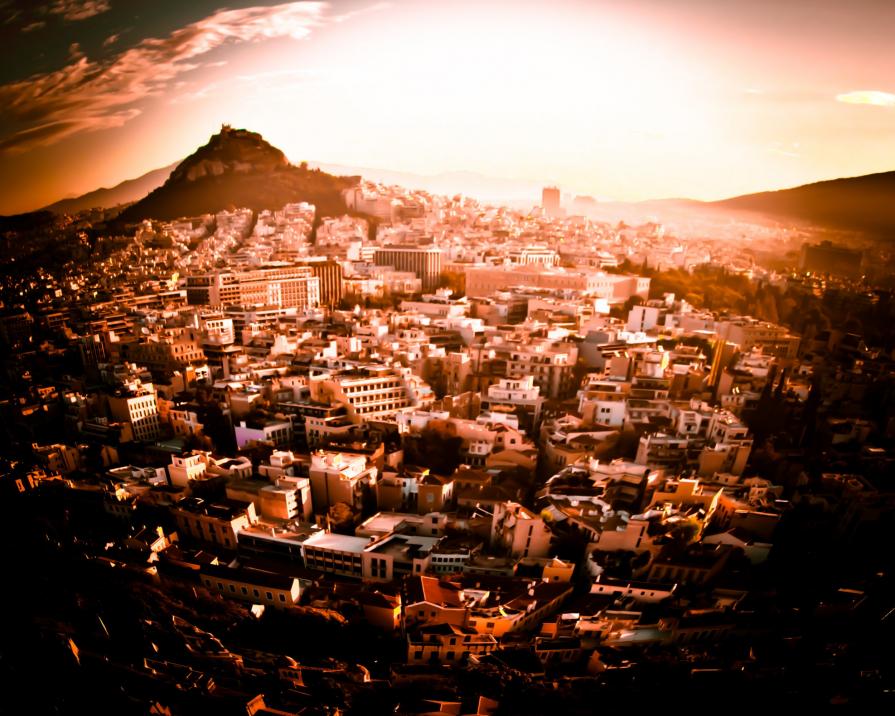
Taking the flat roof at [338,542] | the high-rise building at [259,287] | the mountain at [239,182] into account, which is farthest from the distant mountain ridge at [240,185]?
the flat roof at [338,542]

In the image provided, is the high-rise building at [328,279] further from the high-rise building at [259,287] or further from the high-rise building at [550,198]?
the high-rise building at [550,198]

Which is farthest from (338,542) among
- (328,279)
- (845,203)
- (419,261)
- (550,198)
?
(550,198)

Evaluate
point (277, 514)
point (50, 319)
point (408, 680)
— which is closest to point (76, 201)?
point (50, 319)

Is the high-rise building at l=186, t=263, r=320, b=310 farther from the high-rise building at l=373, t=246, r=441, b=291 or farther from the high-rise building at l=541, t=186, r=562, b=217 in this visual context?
the high-rise building at l=541, t=186, r=562, b=217

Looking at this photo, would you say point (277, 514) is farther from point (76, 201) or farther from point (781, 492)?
point (76, 201)

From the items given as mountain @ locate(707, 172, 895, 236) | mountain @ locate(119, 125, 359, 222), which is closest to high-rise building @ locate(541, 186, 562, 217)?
mountain @ locate(119, 125, 359, 222)
